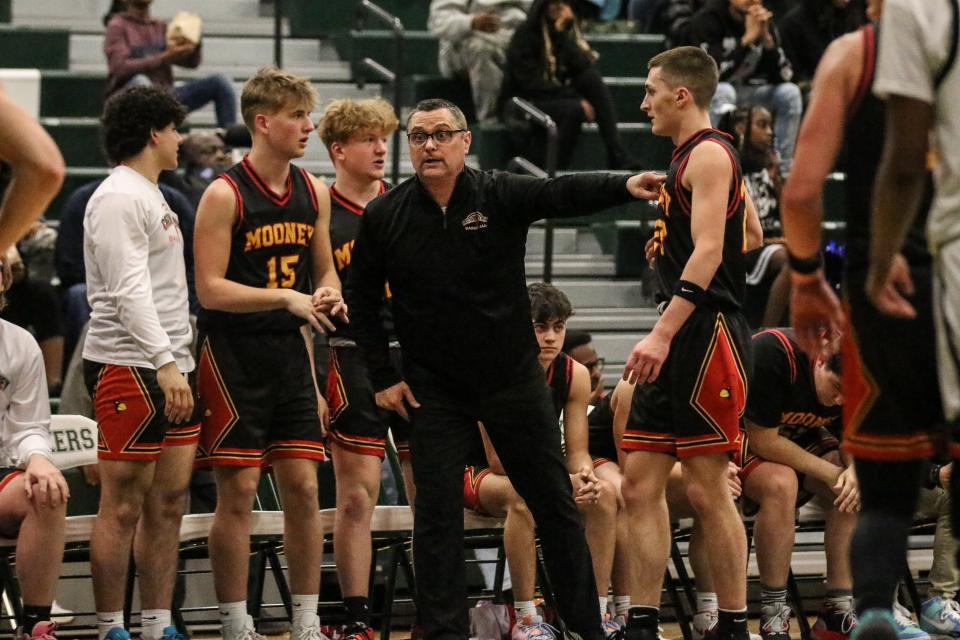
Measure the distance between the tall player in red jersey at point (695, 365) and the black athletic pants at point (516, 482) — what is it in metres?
0.40

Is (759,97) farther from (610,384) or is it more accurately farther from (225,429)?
(225,429)

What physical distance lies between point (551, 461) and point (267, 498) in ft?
6.73

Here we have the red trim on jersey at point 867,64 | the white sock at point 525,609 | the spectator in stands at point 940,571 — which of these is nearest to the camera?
the red trim on jersey at point 867,64

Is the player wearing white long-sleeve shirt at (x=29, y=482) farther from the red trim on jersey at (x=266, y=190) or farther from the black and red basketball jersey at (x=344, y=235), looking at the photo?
the black and red basketball jersey at (x=344, y=235)

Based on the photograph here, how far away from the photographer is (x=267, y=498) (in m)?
7.44

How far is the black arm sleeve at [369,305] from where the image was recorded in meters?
5.89

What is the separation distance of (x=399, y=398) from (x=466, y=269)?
1.73ft

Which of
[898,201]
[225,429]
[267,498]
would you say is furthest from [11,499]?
[898,201]

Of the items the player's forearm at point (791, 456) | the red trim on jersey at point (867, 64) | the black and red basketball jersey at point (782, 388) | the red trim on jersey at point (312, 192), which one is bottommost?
the player's forearm at point (791, 456)

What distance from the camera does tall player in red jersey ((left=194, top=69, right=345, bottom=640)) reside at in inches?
241

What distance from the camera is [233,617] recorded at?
620 centimetres

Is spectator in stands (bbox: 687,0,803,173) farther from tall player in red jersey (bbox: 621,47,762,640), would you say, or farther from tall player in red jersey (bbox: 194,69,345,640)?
tall player in red jersey (bbox: 194,69,345,640)

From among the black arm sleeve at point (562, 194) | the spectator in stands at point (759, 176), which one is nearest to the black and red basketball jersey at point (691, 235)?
the black arm sleeve at point (562, 194)

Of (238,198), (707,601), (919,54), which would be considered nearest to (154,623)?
(238,198)
